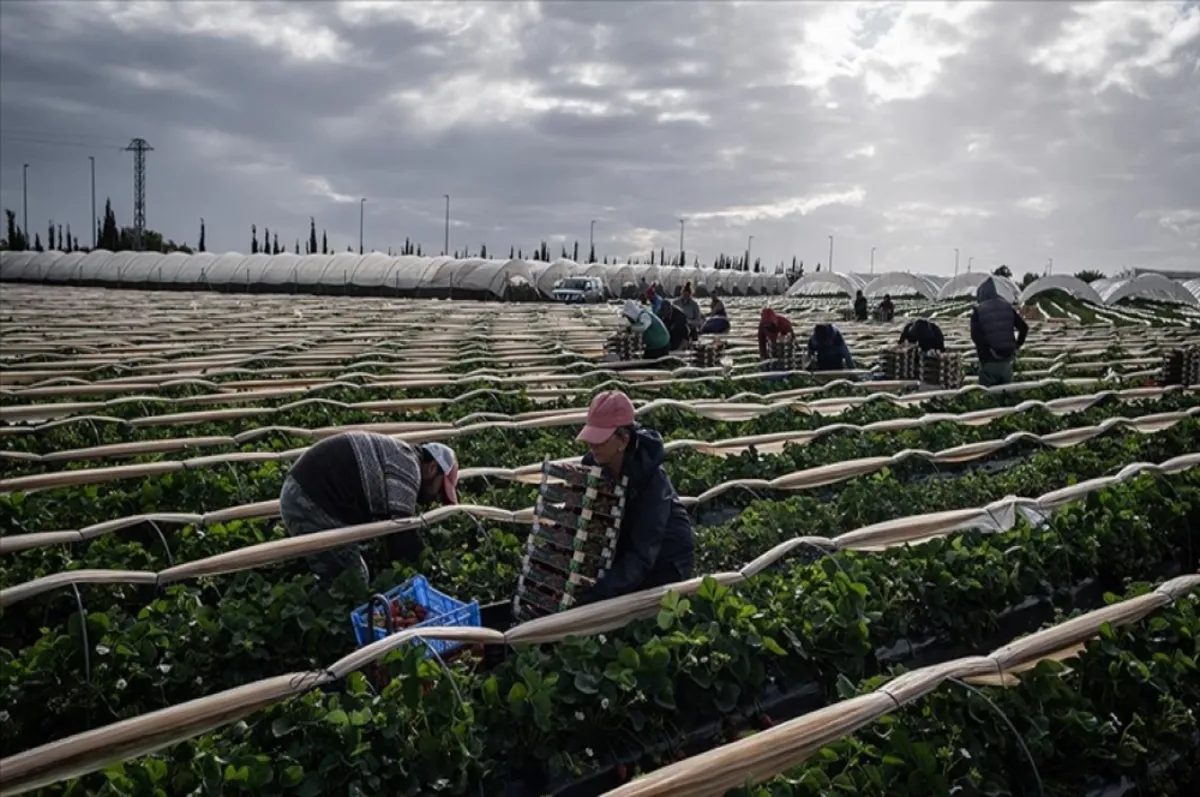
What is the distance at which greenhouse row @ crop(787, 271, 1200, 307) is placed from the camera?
146 feet

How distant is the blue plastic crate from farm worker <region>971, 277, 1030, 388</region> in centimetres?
929

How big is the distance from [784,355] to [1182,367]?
5.37 metres

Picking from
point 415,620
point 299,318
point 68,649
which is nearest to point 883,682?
point 415,620

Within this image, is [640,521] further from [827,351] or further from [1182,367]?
[1182,367]

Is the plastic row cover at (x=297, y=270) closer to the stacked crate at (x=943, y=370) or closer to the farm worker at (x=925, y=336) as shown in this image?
the farm worker at (x=925, y=336)

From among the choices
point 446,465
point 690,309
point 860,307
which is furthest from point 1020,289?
point 446,465

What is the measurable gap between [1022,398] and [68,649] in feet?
36.8

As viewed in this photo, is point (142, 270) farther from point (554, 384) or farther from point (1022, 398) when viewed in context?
point (1022, 398)

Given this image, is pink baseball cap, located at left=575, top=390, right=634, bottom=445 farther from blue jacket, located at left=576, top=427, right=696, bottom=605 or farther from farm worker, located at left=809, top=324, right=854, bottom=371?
farm worker, located at left=809, top=324, right=854, bottom=371

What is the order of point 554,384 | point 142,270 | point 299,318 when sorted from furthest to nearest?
point 142,270, point 299,318, point 554,384

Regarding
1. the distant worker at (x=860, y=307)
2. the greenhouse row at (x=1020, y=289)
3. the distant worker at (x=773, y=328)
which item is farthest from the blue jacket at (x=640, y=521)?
the greenhouse row at (x=1020, y=289)

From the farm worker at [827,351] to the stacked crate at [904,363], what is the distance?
80 centimetres

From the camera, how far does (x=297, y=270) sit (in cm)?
5644

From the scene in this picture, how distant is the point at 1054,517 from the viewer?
20.3 feet
